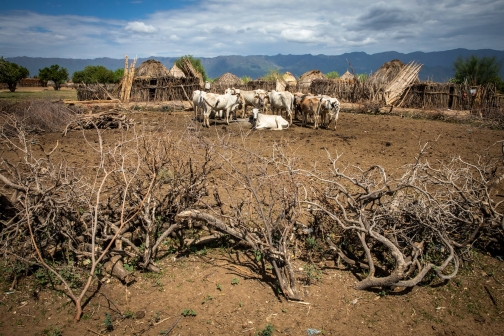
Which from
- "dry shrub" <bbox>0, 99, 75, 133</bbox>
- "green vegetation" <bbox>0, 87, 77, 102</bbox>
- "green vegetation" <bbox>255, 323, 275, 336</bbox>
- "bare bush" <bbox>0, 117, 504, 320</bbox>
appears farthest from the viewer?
"green vegetation" <bbox>0, 87, 77, 102</bbox>

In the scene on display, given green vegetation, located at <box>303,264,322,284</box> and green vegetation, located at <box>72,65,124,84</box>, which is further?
green vegetation, located at <box>72,65,124,84</box>

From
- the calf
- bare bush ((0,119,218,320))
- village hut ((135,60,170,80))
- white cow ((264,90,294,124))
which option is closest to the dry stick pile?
white cow ((264,90,294,124))

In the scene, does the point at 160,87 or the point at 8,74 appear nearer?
the point at 160,87

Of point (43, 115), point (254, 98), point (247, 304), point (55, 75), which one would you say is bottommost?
point (247, 304)

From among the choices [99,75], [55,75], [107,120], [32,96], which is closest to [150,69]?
[32,96]

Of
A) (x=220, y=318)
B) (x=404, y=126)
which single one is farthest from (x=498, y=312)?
(x=404, y=126)

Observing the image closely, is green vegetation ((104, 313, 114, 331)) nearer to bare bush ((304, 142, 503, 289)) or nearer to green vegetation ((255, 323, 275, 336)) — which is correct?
green vegetation ((255, 323, 275, 336))

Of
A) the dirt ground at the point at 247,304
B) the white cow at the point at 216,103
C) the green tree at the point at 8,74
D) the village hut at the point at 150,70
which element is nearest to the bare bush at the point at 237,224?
the dirt ground at the point at 247,304

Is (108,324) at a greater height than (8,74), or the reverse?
(8,74)

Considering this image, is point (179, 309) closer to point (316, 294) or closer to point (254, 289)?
point (254, 289)

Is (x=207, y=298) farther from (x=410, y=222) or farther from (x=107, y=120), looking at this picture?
(x=107, y=120)

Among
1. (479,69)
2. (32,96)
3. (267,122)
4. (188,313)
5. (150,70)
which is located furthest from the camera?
(479,69)

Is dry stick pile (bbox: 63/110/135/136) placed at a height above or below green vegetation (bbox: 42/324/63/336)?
above

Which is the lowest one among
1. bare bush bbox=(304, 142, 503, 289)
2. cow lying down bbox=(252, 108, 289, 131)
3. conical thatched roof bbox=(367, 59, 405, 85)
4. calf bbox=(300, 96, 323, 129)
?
bare bush bbox=(304, 142, 503, 289)
